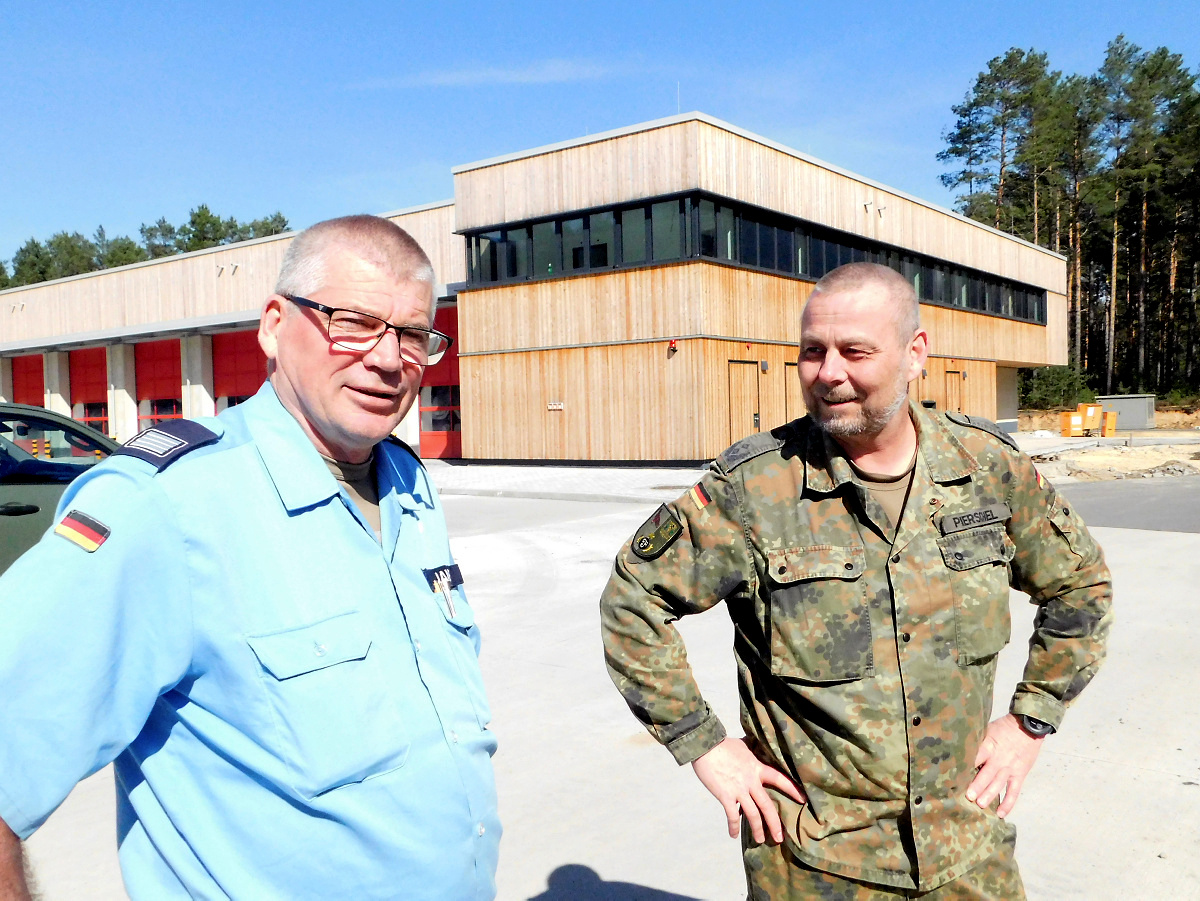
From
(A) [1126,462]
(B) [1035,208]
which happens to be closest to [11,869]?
(A) [1126,462]

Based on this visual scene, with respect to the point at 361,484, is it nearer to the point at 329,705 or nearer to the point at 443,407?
the point at 329,705

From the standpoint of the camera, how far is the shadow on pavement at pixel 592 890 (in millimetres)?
3182

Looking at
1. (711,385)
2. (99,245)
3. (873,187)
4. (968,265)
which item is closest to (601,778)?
(711,385)

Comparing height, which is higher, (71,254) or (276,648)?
(71,254)

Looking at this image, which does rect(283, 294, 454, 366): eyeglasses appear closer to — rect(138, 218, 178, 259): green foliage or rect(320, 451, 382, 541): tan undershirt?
rect(320, 451, 382, 541): tan undershirt

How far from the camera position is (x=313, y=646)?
1644mm

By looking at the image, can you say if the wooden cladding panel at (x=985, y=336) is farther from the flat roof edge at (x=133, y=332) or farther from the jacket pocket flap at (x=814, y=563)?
the jacket pocket flap at (x=814, y=563)

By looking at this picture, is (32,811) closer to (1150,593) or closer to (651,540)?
(651,540)

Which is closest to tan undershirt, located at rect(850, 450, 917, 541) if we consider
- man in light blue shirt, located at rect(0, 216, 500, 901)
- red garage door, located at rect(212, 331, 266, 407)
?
man in light blue shirt, located at rect(0, 216, 500, 901)

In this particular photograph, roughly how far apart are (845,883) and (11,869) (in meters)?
1.67

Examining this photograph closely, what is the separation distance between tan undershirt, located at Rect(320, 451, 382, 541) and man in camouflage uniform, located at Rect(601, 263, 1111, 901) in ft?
2.13

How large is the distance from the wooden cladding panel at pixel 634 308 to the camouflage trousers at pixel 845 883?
64.5 feet

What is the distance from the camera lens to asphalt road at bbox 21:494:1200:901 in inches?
130

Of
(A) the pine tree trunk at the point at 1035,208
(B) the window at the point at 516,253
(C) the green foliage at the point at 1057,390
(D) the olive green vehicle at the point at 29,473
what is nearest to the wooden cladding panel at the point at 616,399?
(B) the window at the point at 516,253
